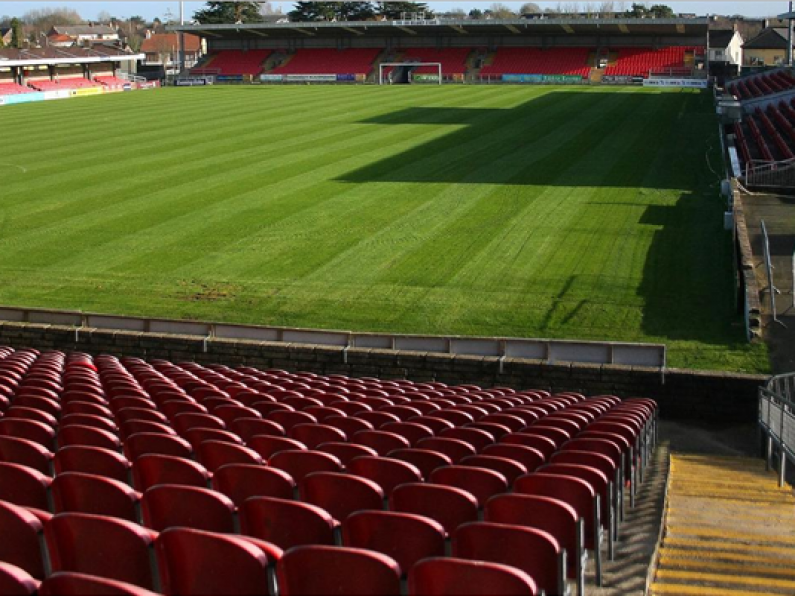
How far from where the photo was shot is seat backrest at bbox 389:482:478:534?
5.69 meters

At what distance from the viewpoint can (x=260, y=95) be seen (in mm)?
70250

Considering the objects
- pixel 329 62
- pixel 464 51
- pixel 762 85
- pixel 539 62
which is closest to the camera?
pixel 762 85

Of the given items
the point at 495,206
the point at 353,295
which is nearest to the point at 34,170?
the point at 495,206

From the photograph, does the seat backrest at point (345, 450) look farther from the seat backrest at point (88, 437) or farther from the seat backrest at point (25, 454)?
the seat backrest at point (25, 454)

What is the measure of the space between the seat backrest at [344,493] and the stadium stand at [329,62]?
8457 cm

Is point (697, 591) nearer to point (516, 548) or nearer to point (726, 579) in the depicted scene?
point (726, 579)

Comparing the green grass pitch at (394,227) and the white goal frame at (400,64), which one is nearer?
the green grass pitch at (394,227)

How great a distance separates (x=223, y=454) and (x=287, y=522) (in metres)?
1.89

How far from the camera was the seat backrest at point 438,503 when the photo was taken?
5.69 m

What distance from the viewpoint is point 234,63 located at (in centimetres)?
9588

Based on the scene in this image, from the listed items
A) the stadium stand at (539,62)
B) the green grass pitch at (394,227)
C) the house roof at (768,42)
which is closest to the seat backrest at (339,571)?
the green grass pitch at (394,227)

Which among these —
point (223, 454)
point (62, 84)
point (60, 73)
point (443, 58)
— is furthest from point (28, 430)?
point (60, 73)

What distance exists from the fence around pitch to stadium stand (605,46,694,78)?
6740 cm

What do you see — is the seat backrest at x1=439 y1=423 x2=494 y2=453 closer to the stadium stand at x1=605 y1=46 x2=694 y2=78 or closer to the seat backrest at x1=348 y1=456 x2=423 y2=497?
the seat backrest at x1=348 y1=456 x2=423 y2=497
